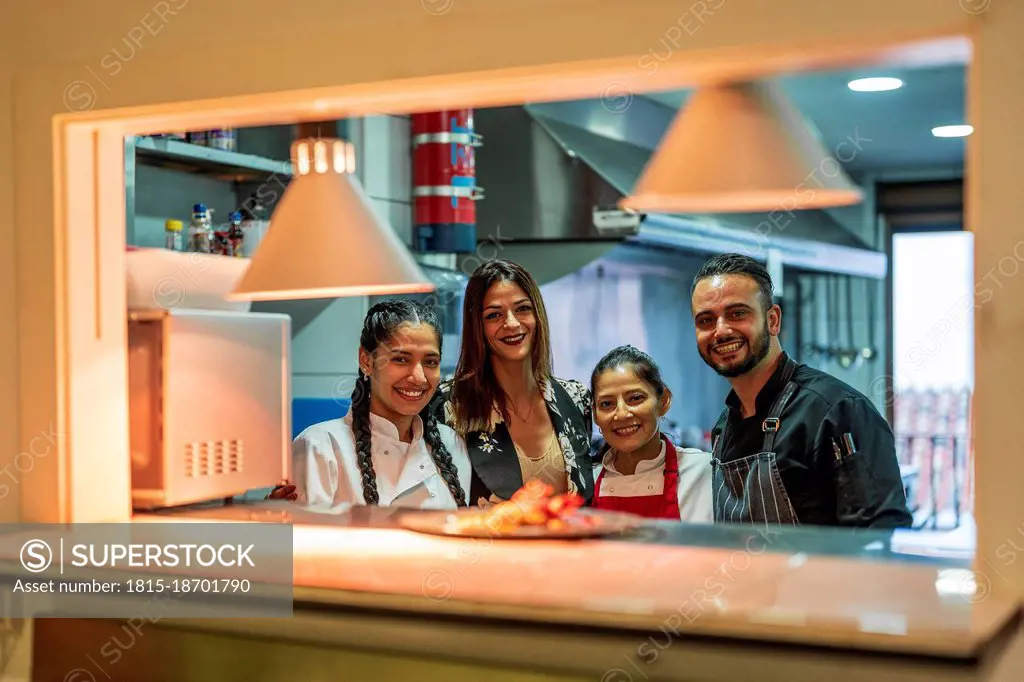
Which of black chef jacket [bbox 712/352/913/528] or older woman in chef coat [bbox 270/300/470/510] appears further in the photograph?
older woman in chef coat [bbox 270/300/470/510]

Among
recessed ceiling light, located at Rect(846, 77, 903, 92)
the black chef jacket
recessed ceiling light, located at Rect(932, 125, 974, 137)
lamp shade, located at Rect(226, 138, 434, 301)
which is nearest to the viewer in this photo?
lamp shade, located at Rect(226, 138, 434, 301)

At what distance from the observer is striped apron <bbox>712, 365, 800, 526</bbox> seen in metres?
2.03

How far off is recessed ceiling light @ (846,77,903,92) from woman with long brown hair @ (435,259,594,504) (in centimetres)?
152

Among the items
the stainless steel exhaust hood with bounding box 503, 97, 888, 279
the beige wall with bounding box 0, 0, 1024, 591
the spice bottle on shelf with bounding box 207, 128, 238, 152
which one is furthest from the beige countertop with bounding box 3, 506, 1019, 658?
the stainless steel exhaust hood with bounding box 503, 97, 888, 279

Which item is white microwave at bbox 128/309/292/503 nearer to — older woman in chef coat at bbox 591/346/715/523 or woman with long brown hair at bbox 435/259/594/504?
woman with long brown hair at bbox 435/259/594/504

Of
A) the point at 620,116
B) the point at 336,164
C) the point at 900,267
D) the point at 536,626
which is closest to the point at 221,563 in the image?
the point at 536,626

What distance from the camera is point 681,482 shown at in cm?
228

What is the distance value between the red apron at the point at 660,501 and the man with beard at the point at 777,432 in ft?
0.34

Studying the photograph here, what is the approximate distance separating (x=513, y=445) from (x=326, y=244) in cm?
79

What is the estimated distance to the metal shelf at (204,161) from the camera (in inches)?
95.7

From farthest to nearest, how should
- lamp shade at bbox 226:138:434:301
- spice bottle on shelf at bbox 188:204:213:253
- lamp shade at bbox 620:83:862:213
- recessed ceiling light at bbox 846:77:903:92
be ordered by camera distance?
recessed ceiling light at bbox 846:77:903:92 < spice bottle on shelf at bbox 188:204:213:253 < lamp shade at bbox 226:138:434:301 < lamp shade at bbox 620:83:862:213

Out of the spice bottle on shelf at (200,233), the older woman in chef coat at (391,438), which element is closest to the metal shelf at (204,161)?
the spice bottle on shelf at (200,233)

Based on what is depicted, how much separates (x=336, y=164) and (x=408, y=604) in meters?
0.86

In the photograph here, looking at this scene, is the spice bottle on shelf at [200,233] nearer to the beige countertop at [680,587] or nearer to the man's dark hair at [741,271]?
the beige countertop at [680,587]
